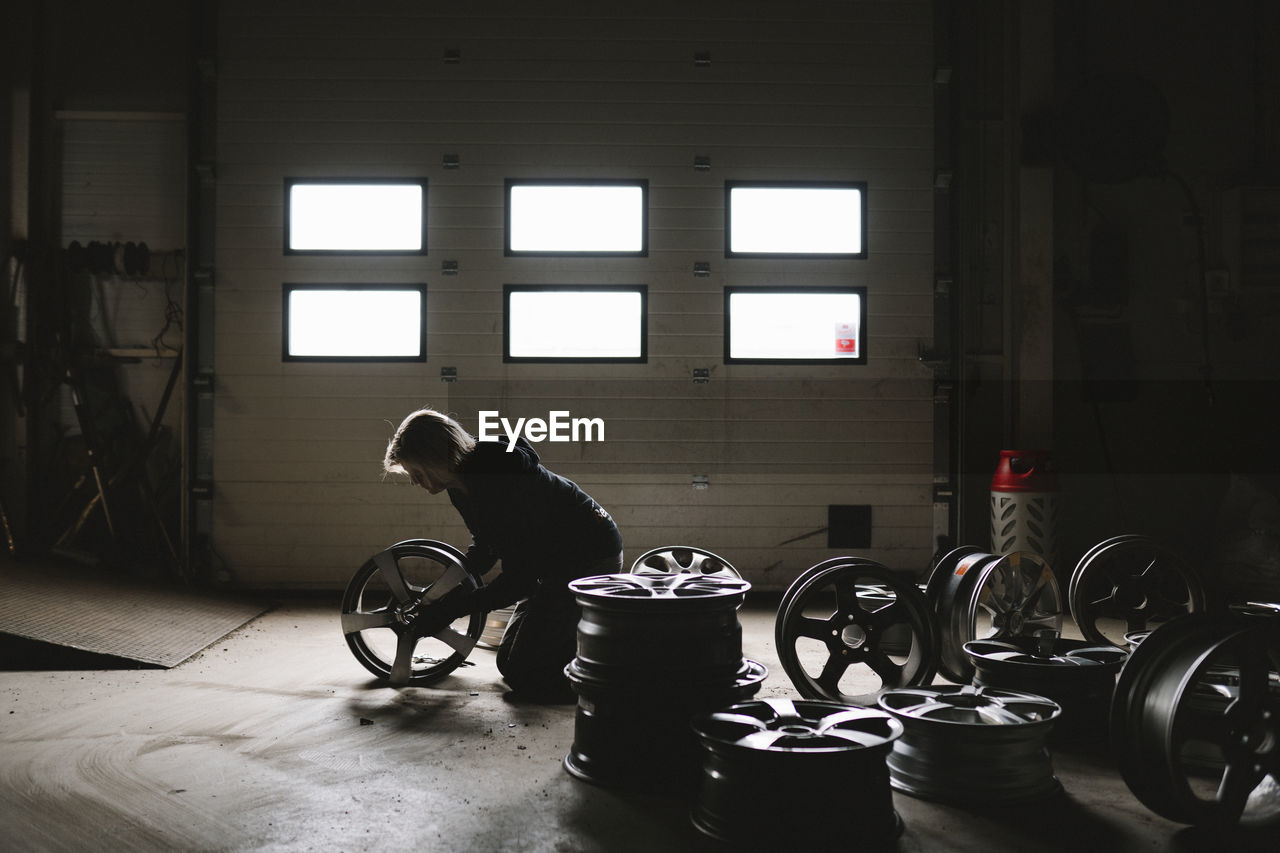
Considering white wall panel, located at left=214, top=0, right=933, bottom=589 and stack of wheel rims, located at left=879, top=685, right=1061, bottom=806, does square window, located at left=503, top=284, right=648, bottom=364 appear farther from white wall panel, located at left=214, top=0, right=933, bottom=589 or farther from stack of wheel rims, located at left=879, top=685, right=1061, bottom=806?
stack of wheel rims, located at left=879, top=685, right=1061, bottom=806

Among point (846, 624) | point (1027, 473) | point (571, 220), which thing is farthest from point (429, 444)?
point (1027, 473)

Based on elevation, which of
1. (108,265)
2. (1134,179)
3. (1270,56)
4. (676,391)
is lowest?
(676,391)

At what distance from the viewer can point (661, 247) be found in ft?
24.3

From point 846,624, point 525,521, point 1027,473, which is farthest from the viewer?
point 1027,473

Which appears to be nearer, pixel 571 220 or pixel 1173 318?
pixel 571 220

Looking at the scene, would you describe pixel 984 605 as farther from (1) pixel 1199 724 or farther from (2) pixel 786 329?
(2) pixel 786 329

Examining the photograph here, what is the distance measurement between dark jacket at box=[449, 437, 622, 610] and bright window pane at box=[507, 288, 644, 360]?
3.17 metres

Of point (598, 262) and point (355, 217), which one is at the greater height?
point (355, 217)

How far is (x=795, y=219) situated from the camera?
7.43m

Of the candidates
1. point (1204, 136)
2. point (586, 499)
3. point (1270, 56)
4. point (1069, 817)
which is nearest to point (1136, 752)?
point (1069, 817)

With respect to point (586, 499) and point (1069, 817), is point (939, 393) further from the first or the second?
point (1069, 817)

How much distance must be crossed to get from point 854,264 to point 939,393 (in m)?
1.22

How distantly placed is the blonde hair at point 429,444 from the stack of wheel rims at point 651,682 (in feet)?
3.22

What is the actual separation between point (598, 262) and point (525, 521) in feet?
12.2
